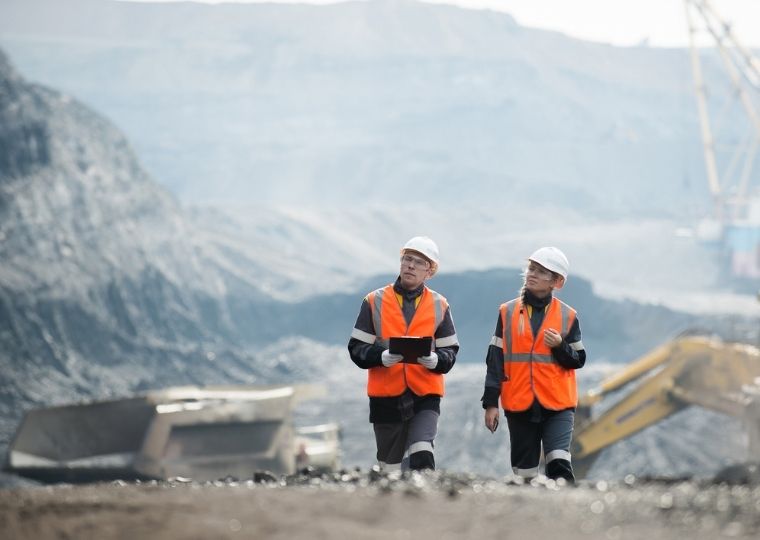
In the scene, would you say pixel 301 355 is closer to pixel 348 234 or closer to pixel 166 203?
pixel 166 203

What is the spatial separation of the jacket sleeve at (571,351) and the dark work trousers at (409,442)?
526 mm

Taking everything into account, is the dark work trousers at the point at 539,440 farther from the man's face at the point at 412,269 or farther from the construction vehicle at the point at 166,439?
the construction vehicle at the point at 166,439

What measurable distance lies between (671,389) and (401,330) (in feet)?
25.6

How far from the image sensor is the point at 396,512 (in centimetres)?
343

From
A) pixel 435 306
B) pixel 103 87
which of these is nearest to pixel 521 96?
pixel 103 87

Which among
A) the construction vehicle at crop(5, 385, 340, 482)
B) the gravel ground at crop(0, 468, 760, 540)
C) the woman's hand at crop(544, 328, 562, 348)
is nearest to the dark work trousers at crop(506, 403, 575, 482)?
the woman's hand at crop(544, 328, 562, 348)

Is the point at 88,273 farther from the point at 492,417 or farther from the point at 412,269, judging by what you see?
the point at 492,417

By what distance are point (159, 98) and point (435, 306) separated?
236 ft

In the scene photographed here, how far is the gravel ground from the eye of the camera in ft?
10.4

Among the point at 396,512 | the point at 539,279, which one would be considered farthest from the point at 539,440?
the point at 396,512

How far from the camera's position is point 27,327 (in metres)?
22.3

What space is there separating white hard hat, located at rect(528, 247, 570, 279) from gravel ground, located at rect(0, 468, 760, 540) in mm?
1039

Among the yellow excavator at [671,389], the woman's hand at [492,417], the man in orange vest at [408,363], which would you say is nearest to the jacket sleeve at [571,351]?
the woman's hand at [492,417]

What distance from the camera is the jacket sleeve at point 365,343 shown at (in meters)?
4.79
